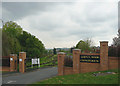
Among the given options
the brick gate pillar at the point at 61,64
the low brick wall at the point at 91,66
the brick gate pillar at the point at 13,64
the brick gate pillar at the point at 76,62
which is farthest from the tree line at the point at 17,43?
the brick gate pillar at the point at 76,62

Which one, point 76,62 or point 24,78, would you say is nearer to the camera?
point 76,62

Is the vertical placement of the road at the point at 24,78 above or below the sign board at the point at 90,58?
below

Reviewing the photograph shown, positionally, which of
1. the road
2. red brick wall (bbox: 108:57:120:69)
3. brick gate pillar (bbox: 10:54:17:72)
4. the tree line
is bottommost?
the road

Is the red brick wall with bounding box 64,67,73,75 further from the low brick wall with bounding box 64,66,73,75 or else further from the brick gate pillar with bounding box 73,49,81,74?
the brick gate pillar with bounding box 73,49,81,74

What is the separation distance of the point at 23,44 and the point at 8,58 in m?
6.47

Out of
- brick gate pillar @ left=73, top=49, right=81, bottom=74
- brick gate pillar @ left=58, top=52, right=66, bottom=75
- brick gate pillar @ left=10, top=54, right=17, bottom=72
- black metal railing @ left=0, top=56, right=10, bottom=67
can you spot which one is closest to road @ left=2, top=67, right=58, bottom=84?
brick gate pillar @ left=58, top=52, right=66, bottom=75

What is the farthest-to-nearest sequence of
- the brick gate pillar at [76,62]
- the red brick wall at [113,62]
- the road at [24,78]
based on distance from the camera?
the road at [24,78] → the brick gate pillar at [76,62] → the red brick wall at [113,62]

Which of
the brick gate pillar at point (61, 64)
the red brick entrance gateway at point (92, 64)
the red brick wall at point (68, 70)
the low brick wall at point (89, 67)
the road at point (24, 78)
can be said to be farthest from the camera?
the brick gate pillar at point (61, 64)

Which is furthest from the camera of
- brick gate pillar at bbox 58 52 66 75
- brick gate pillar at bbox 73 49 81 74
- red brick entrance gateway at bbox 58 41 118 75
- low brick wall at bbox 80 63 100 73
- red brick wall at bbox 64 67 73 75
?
brick gate pillar at bbox 58 52 66 75

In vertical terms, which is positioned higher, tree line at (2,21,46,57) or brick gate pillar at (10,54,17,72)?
tree line at (2,21,46,57)

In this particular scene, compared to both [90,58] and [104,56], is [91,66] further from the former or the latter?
[104,56]

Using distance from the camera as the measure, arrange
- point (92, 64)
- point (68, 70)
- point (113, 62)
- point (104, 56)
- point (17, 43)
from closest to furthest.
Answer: point (113, 62) → point (104, 56) → point (92, 64) → point (68, 70) → point (17, 43)

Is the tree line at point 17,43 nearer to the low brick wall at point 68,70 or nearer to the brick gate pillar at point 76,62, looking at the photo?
the low brick wall at point 68,70

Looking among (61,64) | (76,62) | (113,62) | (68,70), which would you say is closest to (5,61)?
(61,64)
